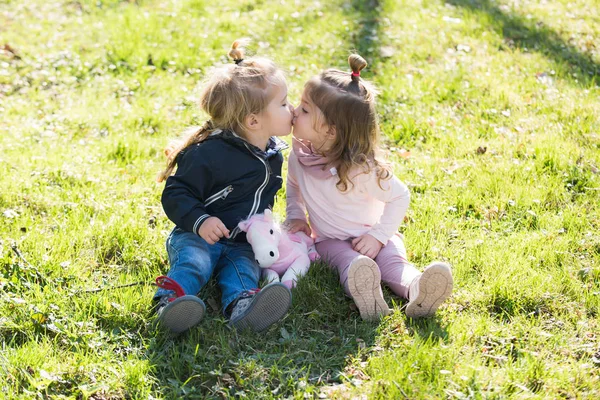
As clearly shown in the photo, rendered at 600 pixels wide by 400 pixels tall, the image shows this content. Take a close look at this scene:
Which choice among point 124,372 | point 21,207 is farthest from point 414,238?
point 21,207

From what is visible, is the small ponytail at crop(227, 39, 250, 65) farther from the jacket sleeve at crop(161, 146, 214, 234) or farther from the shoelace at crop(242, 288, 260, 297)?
the shoelace at crop(242, 288, 260, 297)

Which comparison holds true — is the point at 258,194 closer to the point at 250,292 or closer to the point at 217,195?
the point at 217,195

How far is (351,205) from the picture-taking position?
3805mm

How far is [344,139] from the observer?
11.9 feet

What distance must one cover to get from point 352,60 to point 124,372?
6.29 ft

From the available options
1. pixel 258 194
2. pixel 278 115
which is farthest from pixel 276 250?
pixel 278 115

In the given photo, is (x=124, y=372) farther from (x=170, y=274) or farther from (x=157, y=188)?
(x=157, y=188)

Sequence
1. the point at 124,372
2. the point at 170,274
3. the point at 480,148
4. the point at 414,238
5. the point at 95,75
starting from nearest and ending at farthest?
the point at 124,372, the point at 170,274, the point at 414,238, the point at 480,148, the point at 95,75

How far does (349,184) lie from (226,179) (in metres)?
0.69

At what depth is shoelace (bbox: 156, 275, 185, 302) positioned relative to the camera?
126 inches

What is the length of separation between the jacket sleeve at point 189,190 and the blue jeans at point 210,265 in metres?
0.12

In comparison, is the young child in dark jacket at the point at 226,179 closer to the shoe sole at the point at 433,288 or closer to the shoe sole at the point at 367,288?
the shoe sole at the point at 367,288

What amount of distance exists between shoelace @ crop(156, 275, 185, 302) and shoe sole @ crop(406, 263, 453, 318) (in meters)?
1.13

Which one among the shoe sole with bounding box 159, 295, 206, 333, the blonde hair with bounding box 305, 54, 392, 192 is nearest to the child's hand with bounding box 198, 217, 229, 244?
the shoe sole with bounding box 159, 295, 206, 333
